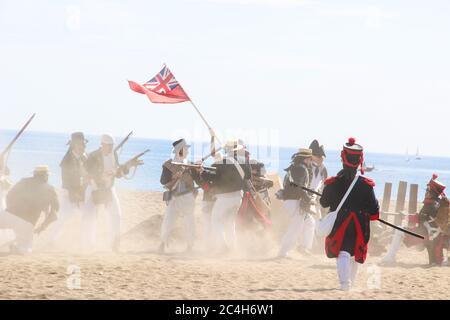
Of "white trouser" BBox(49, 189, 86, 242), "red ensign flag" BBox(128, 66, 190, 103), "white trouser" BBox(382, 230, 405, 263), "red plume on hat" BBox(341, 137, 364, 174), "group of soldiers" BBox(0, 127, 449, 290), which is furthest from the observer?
"red ensign flag" BBox(128, 66, 190, 103)

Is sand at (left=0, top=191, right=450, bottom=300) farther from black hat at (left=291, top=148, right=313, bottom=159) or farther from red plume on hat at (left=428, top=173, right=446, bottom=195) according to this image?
black hat at (left=291, top=148, right=313, bottom=159)

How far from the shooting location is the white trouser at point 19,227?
12.8 meters

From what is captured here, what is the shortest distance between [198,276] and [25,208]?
3.18 metres

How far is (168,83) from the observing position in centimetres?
1566

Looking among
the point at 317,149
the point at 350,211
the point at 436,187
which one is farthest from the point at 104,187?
the point at 436,187

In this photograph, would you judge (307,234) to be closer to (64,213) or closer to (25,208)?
(64,213)

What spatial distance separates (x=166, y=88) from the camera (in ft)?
51.4

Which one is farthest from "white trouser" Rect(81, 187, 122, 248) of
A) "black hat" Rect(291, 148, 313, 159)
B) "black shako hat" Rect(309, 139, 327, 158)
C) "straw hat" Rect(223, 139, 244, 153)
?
"black shako hat" Rect(309, 139, 327, 158)

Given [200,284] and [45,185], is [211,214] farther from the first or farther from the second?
[200,284]

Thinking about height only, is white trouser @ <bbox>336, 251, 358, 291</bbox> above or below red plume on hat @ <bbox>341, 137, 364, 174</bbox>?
below

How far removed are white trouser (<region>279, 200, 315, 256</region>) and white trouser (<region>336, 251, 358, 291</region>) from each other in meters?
3.42

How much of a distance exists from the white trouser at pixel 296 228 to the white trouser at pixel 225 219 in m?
0.85

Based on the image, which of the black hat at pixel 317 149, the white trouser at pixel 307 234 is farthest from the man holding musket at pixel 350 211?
the black hat at pixel 317 149

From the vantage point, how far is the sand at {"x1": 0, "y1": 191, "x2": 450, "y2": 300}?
9891mm
